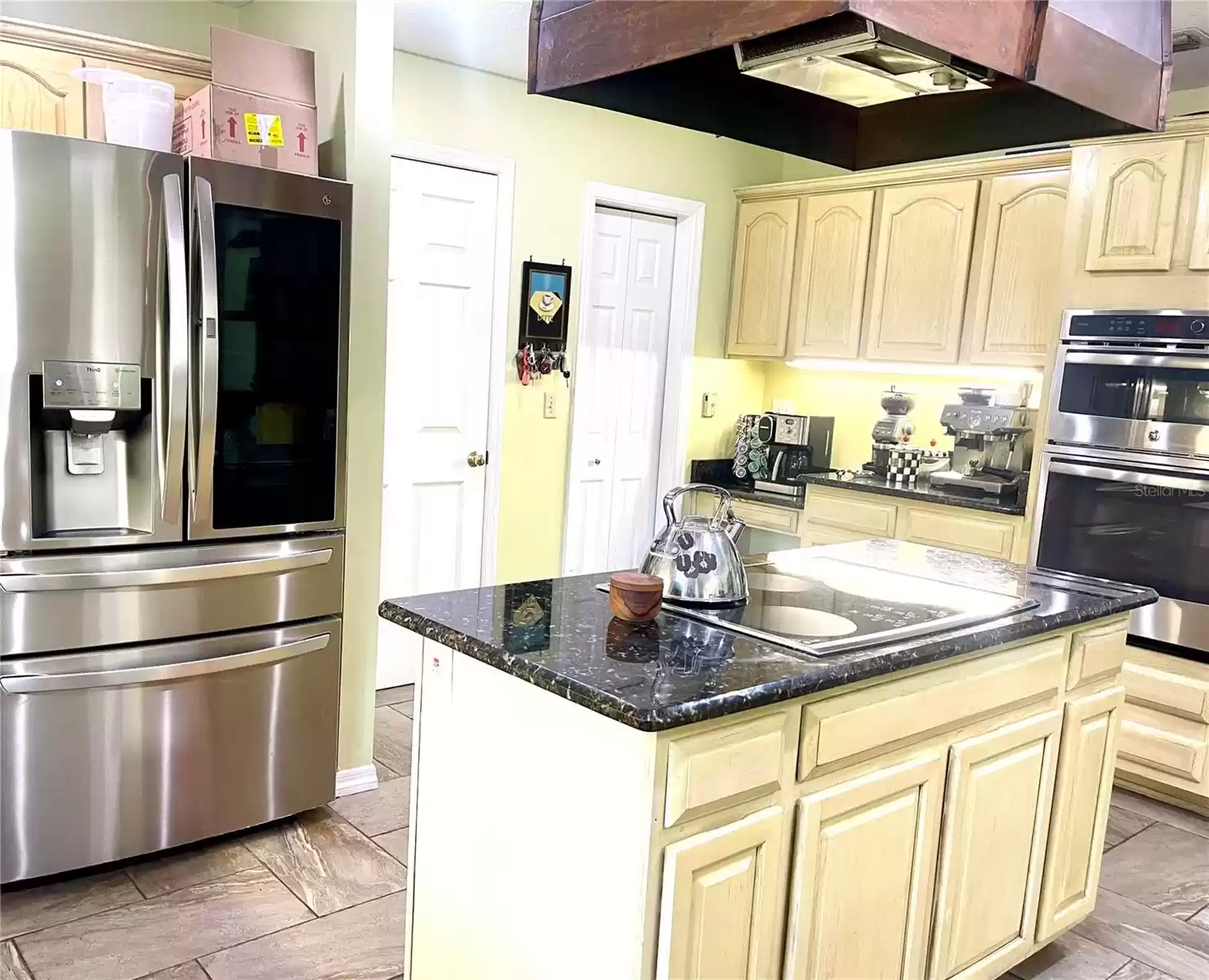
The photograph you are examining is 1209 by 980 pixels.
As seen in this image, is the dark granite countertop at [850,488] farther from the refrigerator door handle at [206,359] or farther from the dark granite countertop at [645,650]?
the refrigerator door handle at [206,359]

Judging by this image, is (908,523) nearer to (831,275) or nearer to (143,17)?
(831,275)

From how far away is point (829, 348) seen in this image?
15.4 feet

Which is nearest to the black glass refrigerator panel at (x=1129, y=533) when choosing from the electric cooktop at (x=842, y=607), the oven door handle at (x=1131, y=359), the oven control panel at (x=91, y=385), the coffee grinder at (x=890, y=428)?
the oven door handle at (x=1131, y=359)

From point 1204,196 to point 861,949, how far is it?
2745 mm

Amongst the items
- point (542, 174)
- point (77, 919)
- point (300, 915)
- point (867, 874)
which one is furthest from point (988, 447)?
point (77, 919)

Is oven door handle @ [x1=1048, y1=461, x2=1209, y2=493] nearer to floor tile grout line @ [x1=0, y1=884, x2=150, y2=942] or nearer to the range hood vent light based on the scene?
the range hood vent light

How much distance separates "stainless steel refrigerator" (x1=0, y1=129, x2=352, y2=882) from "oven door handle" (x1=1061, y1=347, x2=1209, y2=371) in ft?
8.45

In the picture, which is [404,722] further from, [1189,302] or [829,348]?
[1189,302]

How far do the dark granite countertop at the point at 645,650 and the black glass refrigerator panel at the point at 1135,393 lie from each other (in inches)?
52.2

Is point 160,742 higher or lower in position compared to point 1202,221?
lower

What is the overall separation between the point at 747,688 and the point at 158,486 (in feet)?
5.74

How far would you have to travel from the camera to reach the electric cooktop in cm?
188

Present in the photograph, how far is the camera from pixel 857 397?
4953mm

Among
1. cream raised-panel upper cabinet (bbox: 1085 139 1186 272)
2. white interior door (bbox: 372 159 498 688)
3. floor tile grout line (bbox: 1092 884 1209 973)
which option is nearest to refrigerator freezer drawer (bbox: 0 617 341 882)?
white interior door (bbox: 372 159 498 688)
